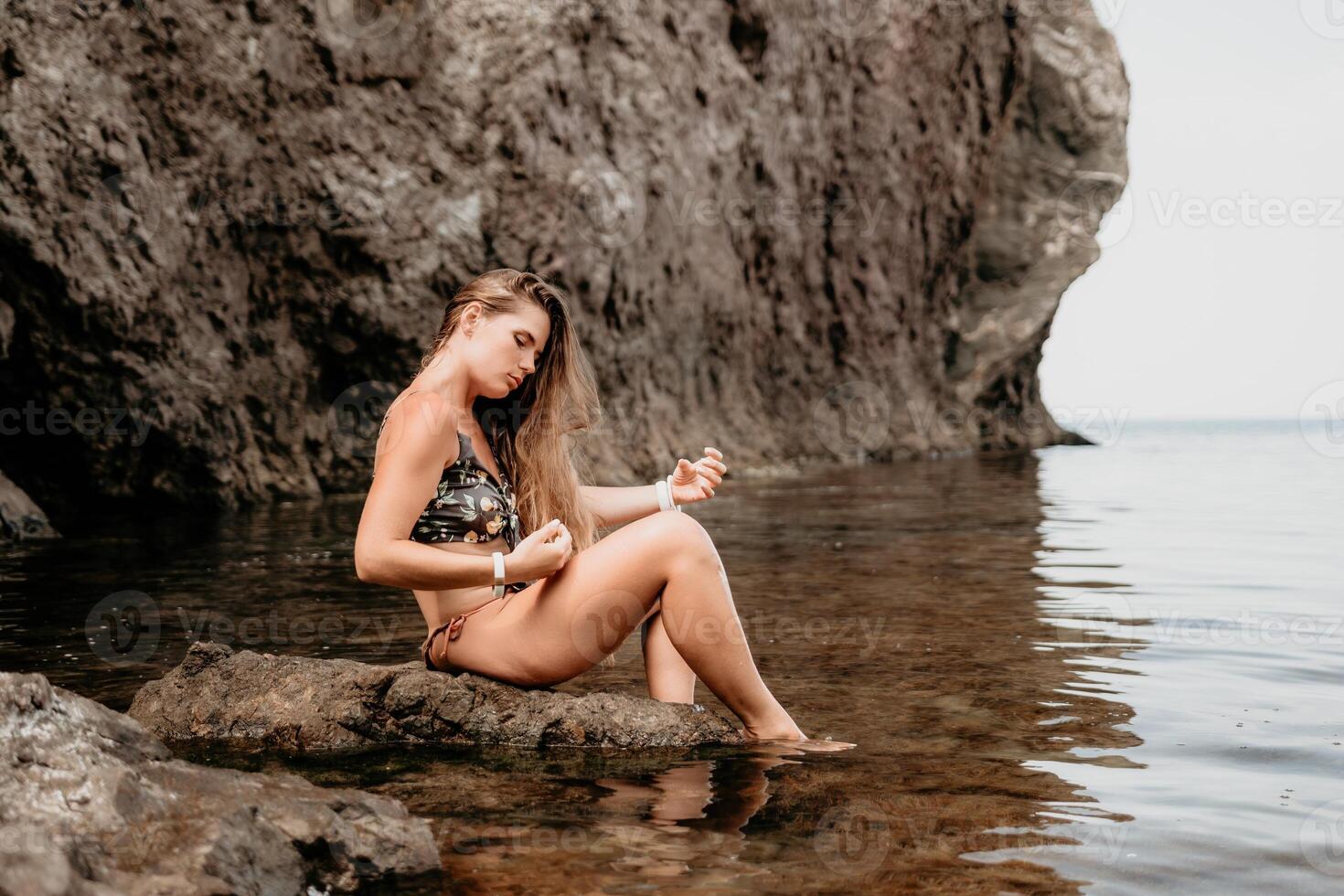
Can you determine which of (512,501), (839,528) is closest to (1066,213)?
(839,528)

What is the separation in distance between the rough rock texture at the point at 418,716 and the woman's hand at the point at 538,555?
1.67 feet

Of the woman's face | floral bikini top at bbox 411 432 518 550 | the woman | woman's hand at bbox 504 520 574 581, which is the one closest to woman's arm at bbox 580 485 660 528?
the woman

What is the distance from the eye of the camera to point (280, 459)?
1313 cm

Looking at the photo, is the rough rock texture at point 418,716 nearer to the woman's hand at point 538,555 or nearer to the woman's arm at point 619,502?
the woman's hand at point 538,555

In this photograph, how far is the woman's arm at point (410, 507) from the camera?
9.91 feet

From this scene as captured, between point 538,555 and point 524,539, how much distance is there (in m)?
0.41

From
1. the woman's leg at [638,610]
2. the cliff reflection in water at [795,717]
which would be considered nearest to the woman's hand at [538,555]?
the woman's leg at [638,610]

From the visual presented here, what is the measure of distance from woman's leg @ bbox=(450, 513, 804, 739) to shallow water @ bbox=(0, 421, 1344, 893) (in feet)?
0.76

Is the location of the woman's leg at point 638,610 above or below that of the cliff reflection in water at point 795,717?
above

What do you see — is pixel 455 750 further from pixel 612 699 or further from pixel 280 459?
pixel 280 459

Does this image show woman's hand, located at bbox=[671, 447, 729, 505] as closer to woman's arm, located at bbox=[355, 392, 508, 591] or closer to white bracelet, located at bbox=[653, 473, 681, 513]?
white bracelet, located at bbox=[653, 473, 681, 513]

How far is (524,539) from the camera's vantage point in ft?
11.2

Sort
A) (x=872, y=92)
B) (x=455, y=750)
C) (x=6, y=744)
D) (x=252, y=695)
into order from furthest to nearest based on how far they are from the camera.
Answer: (x=872, y=92), (x=252, y=695), (x=455, y=750), (x=6, y=744)

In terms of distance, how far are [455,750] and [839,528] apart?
285 inches
